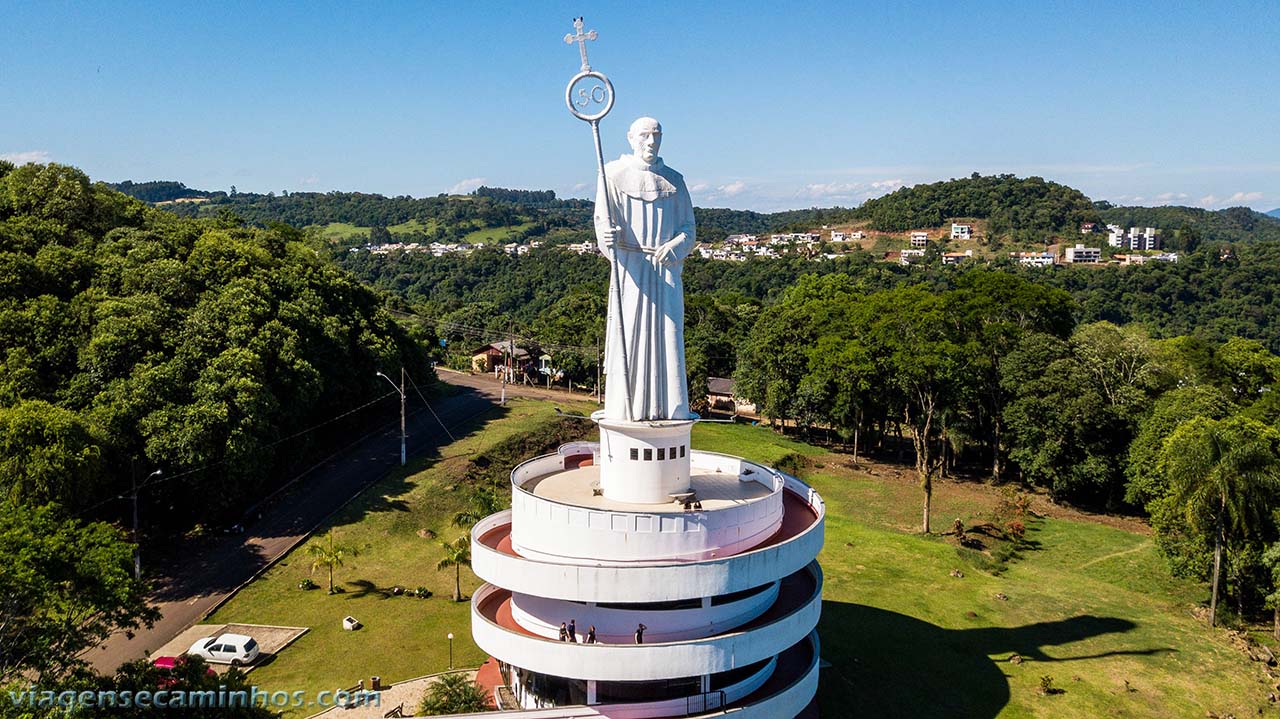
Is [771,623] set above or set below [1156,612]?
above

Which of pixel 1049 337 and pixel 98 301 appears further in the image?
pixel 1049 337

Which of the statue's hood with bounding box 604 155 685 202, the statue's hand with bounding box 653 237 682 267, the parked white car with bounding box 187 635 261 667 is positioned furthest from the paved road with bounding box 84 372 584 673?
the statue's hood with bounding box 604 155 685 202

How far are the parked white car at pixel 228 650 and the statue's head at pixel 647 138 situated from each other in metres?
22.4

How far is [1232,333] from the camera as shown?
11075 centimetres

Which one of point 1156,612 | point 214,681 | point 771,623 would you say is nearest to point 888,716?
point 771,623

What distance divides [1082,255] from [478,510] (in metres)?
155

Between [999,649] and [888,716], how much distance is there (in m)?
8.34

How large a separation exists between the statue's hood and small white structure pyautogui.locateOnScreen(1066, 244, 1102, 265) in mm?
156523

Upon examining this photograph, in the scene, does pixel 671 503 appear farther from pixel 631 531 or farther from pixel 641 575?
pixel 641 575

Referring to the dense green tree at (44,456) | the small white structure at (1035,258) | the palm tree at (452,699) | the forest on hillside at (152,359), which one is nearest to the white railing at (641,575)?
the palm tree at (452,699)

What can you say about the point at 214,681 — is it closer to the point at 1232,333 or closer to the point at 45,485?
the point at 45,485

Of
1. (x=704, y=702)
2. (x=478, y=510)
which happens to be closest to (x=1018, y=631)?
(x=704, y=702)

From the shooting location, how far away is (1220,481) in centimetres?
3712

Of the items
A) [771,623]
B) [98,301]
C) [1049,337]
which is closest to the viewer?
[771,623]
